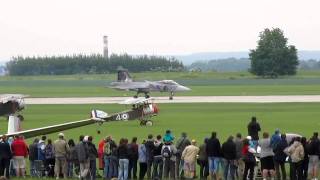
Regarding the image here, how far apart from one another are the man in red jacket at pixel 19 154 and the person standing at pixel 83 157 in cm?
193

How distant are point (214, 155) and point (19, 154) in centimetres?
616

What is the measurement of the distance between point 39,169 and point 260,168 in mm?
7035

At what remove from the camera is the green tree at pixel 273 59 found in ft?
480

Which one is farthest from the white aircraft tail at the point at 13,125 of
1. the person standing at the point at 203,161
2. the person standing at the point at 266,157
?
the person standing at the point at 266,157

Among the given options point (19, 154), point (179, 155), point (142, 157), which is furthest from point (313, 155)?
point (19, 154)

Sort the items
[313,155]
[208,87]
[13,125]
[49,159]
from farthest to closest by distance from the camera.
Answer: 1. [208,87]
2. [13,125]
3. [49,159]
4. [313,155]

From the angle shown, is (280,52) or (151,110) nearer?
(151,110)

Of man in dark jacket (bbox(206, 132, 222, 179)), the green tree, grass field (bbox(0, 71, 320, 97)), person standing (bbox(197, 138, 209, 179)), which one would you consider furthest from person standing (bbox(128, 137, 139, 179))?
the green tree

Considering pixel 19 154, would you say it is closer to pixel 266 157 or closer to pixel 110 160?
pixel 110 160

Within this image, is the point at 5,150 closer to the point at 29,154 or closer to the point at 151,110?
the point at 29,154

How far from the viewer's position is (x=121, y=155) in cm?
2400

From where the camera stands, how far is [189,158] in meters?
23.8

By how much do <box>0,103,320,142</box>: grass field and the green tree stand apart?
82.6 meters

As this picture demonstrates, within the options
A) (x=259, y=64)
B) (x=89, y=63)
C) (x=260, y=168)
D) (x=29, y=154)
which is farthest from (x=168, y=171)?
(x=89, y=63)
